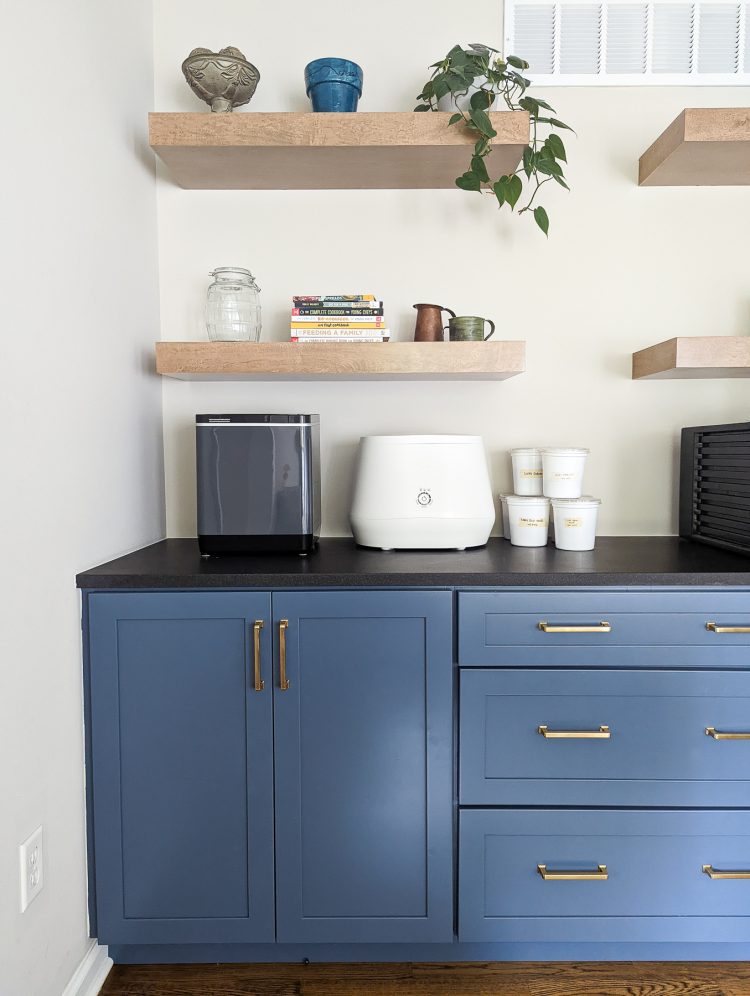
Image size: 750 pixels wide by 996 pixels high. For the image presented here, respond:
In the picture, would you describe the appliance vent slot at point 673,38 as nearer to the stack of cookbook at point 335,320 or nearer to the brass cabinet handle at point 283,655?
the stack of cookbook at point 335,320

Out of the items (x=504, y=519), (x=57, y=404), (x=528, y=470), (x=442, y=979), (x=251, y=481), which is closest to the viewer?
(x=57, y=404)

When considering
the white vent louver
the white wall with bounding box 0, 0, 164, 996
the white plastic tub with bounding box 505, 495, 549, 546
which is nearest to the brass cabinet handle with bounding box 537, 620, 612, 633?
the white plastic tub with bounding box 505, 495, 549, 546

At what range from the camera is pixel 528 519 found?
6.13 ft

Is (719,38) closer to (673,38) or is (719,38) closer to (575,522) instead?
(673,38)

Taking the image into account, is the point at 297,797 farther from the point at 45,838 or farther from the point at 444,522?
the point at 444,522

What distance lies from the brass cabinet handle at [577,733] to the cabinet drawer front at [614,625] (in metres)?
0.14

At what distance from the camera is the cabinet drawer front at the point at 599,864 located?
4.97 ft

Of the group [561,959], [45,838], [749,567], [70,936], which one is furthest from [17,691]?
[749,567]

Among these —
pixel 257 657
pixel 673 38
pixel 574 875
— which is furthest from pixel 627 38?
pixel 574 875

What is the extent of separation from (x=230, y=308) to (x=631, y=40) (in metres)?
1.36

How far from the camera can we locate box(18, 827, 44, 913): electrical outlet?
1.23 m

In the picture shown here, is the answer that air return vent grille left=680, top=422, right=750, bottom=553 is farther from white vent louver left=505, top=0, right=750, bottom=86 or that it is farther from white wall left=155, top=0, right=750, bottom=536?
white vent louver left=505, top=0, right=750, bottom=86

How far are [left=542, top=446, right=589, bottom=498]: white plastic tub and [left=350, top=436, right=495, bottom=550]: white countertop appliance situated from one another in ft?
0.71

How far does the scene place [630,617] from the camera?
4.90 ft
